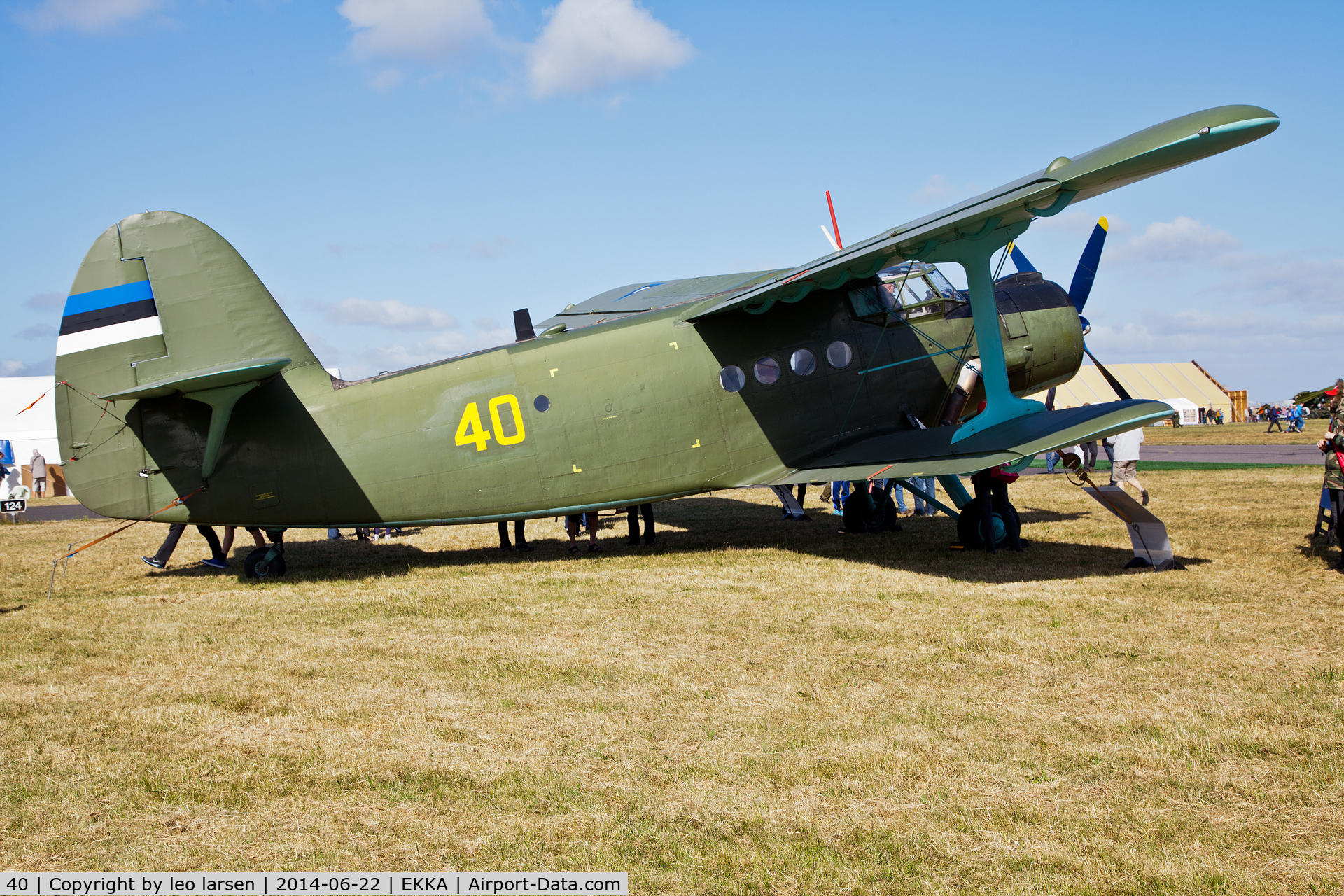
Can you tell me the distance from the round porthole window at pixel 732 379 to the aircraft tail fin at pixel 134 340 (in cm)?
523

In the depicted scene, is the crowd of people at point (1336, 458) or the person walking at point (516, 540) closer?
the crowd of people at point (1336, 458)

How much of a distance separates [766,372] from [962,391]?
9.48 feet

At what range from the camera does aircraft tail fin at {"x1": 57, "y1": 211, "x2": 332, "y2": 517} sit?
33.7ft

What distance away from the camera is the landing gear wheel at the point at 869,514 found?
553 inches

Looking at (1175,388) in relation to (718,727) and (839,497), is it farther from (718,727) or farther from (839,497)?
(718,727)

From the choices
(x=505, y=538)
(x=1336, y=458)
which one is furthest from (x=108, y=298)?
(x=1336, y=458)

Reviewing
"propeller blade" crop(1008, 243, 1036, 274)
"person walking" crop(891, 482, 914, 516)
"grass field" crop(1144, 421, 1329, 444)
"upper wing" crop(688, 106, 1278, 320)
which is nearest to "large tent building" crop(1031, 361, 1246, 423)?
"grass field" crop(1144, 421, 1329, 444)

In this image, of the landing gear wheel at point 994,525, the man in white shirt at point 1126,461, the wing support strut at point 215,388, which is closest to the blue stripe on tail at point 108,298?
the wing support strut at point 215,388

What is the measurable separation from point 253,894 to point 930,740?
3382mm

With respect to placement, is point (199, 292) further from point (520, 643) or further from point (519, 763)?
point (519, 763)

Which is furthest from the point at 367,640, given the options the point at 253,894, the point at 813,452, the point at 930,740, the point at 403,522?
the point at 813,452

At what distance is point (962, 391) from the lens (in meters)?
12.4

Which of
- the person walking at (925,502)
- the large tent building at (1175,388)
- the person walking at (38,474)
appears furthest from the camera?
the large tent building at (1175,388)

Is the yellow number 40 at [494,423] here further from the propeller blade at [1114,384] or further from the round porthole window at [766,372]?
the propeller blade at [1114,384]
